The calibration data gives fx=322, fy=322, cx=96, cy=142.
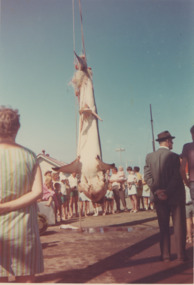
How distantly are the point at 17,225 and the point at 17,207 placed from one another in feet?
0.46

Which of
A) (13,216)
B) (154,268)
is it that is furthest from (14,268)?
(154,268)

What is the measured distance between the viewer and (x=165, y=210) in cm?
476

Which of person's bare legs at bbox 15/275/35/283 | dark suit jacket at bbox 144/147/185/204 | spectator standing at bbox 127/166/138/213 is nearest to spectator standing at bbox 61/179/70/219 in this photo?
spectator standing at bbox 127/166/138/213

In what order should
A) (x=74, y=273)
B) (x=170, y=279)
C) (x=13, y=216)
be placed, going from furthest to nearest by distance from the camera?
(x=74, y=273)
(x=170, y=279)
(x=13, y=216)

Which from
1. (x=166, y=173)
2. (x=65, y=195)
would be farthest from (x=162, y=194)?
(x=65, y=195)

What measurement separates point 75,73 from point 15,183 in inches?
230

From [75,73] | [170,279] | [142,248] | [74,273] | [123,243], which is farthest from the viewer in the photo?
[75,73]

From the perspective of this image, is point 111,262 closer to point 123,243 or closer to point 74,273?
point 74,273

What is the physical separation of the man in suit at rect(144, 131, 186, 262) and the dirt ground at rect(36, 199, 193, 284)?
308 mm

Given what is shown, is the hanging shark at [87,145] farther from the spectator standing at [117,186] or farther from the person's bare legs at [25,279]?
the person's bare legs at [25,279]

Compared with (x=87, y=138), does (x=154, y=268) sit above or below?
below

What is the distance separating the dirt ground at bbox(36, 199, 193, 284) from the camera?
145 inches

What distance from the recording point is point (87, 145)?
792cm

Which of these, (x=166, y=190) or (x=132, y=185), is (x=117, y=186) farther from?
(x=166, y=190)
